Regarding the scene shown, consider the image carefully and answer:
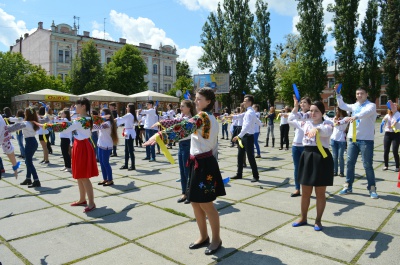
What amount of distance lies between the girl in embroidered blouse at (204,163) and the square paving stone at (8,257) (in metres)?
1.93

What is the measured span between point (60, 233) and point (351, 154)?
5136 millimetres

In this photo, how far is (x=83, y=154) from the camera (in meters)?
5.12

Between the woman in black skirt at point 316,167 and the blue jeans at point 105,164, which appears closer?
the woman in black skirt at point 316,167

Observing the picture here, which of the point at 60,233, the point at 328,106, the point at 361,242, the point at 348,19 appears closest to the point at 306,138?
the point at 361,242

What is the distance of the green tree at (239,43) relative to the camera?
117ft

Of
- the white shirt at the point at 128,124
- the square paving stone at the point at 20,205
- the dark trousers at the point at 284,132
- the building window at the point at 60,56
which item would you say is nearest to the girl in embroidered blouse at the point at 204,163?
the square paving stone at the point at 20,205

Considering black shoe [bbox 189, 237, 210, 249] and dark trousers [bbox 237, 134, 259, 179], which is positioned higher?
dark trousers [bbox 237, 134, 259, 179]

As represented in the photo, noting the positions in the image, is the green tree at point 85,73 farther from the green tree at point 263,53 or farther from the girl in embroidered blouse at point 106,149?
the girl in embroidered blouse at point 106,149

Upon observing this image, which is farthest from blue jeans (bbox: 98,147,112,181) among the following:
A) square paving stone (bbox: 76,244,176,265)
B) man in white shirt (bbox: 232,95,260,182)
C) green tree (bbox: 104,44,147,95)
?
green tree (bbox: 104,44,147,95)

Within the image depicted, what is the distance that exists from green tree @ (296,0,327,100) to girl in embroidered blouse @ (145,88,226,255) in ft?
107

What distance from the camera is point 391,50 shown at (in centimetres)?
3856

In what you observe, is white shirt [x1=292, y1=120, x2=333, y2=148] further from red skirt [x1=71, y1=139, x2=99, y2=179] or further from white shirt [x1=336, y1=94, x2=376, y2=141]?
red skirt [x1=71, y1=139, x2=99, y2=179]

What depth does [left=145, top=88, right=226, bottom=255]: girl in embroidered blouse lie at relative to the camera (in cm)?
334

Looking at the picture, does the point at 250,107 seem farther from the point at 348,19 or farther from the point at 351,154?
the point at 348,19
